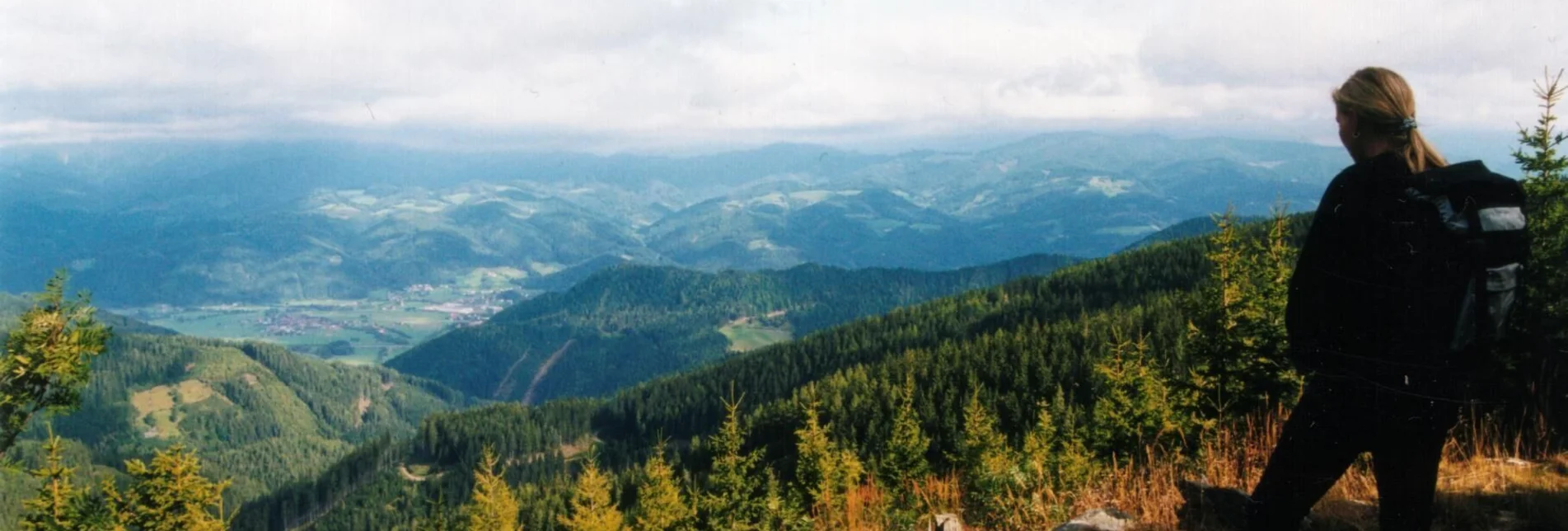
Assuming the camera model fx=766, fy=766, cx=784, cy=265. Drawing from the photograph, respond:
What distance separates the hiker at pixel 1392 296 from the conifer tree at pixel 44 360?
2489 cm

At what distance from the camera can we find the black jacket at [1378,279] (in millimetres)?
4891

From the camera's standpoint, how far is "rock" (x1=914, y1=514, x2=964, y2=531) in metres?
10.4

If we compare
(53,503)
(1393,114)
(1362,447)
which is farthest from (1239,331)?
(53,503)

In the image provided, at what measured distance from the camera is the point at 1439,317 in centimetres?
494

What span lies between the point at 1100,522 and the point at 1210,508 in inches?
48.7

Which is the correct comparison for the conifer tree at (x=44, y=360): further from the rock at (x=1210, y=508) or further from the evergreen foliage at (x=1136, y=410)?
the evergreen foliage at (x=1136, y=410)

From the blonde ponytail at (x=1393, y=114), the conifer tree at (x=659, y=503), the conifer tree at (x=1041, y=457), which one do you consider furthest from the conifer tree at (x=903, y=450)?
the blonde ponytail at (x=1393, y=114)

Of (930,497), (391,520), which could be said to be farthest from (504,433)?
(930,497)

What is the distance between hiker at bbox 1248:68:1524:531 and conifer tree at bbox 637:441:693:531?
24487mm

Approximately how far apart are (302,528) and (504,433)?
4406cm

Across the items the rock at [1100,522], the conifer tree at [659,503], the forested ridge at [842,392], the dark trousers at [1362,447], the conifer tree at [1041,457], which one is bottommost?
the forested ridge at [842,392]

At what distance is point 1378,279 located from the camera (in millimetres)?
4988

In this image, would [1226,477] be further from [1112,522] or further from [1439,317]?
[1439,317]

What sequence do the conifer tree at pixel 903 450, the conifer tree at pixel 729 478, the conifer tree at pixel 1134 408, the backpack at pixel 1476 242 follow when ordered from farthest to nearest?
the conifer tree at pixel 903 450 < the conifer tree at pixel 729 478 < the conifer tree at pixel 1134 408 < the backpack at pixel 1476 242
